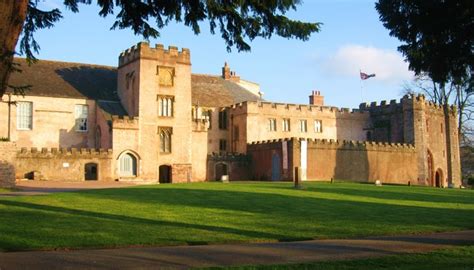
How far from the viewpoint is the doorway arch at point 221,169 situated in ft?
172

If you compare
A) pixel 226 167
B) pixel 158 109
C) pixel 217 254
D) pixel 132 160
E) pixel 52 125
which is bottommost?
pixel 217 254

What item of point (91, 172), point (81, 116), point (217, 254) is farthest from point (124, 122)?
point (217, 254)

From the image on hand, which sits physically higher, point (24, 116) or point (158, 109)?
point (158, 109)

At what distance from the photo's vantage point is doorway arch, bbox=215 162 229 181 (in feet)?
172

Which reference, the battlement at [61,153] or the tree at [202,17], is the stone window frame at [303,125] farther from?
the tree at [202,17]

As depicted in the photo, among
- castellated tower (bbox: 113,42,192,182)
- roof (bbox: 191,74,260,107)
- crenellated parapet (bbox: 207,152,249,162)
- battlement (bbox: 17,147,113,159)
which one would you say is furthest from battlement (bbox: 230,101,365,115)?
battlement (bbox: 17,147,113,159)

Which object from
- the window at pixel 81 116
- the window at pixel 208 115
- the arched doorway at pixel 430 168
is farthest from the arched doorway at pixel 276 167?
the arched doorway at pixel 430 168

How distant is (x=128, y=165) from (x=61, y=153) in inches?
242

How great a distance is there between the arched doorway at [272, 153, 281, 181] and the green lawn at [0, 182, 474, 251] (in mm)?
25441

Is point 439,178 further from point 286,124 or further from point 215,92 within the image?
point 215,92

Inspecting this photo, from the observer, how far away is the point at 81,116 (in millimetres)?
50531

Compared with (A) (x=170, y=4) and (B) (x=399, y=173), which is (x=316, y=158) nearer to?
(B) (x=399, y=173)

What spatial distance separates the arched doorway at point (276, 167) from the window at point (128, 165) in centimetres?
1186

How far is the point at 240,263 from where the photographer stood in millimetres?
9930
